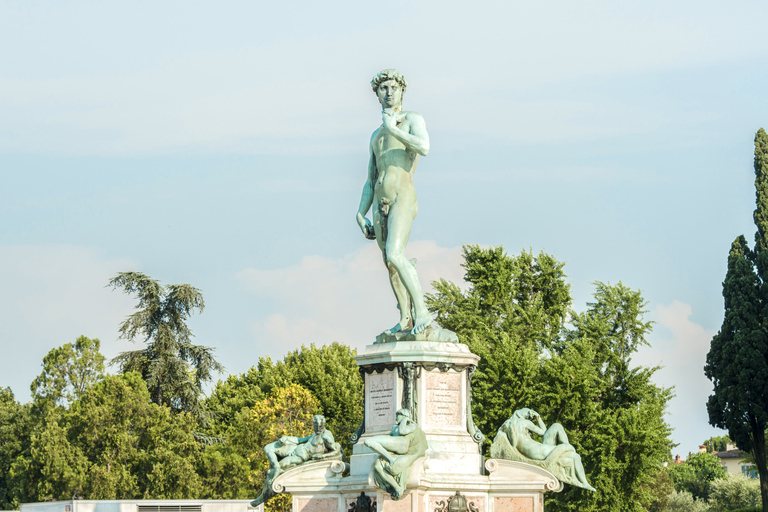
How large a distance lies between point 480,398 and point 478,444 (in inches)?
946

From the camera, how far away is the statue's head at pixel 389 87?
1912cm

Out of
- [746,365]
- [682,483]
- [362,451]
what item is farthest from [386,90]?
[682,483]

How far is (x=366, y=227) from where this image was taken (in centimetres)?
1953

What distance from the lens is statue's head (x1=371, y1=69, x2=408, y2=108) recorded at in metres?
19.1

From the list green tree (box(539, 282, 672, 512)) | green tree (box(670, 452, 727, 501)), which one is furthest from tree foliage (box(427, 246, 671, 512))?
green tree (box(670, 452, 727, 501))

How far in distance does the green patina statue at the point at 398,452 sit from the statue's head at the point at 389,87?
5.01 meters

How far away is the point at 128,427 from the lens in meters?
49.9

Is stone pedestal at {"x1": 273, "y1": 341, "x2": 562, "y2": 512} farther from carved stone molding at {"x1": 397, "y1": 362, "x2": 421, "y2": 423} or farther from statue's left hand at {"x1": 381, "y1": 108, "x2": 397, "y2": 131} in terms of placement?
statue's left hand at {"x1": 381, "y1": 108, "x2": 397, "y2": 131}

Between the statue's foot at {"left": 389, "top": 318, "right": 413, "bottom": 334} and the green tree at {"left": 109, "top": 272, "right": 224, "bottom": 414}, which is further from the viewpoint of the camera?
the green tree at {"left": 109, "top": 272, "right": 224, "bottom": 414}

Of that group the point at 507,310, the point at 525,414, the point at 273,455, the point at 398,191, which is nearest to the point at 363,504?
the point at 273,455

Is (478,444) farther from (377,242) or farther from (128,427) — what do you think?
(128,427)

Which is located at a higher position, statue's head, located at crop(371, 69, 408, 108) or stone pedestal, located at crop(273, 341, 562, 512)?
statue's head, located at crop(371, 69, 408, 108)

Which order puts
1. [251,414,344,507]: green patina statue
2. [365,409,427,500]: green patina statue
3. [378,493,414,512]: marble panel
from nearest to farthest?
1. [365,409,427,500]: green patina statue
2. [378,493,414,512]: marble panel
3. [251,414,344,507]: green patina statue

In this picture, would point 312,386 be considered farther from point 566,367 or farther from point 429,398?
point 429,398
